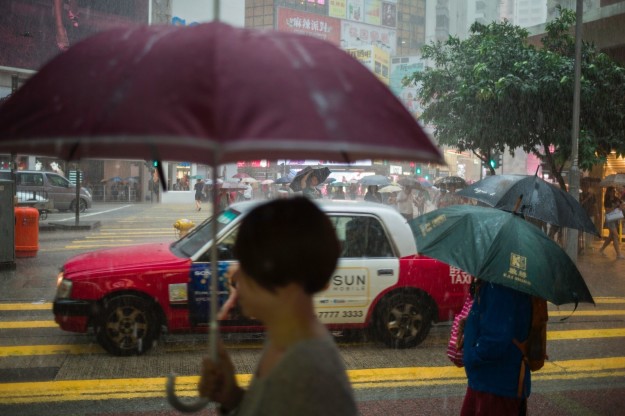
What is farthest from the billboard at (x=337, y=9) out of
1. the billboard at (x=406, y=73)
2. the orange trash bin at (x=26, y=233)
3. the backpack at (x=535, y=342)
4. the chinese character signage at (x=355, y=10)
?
the backpack at (x=535, y=342)

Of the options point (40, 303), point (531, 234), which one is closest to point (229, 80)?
point (531, 234)

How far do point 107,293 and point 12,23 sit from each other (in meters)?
36.4

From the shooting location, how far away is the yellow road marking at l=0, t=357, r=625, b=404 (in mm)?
5227

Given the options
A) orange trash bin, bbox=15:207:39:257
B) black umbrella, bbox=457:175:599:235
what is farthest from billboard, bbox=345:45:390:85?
black umbrella, bbox=457:175:599:235

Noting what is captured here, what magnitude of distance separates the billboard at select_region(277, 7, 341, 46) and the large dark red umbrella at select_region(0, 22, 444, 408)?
94.2 metres

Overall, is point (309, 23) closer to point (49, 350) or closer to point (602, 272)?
point (602, 272)

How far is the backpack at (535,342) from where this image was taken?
3.10m

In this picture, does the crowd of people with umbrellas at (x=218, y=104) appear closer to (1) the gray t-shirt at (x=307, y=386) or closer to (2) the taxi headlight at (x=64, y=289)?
(1) the gray t-shirt at (x=307, y=386)

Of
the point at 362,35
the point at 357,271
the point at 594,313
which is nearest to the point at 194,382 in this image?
the point at 357,271

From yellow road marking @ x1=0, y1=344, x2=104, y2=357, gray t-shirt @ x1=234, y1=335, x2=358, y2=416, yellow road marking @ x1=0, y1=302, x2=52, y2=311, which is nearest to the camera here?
gray t-shirt @ x1=234, y1=335, x2=358, y2=416

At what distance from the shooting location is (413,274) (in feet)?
22.5

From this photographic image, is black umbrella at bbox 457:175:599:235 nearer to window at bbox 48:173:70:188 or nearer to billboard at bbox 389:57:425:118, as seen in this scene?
window at bbox 48:173:70:188

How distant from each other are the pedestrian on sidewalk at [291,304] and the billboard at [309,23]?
3720 inches

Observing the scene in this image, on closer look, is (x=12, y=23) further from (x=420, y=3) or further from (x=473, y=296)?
(x=420, y=3)
